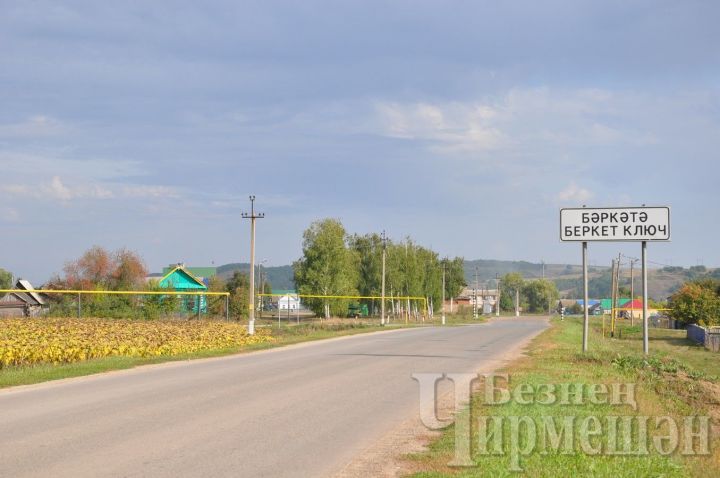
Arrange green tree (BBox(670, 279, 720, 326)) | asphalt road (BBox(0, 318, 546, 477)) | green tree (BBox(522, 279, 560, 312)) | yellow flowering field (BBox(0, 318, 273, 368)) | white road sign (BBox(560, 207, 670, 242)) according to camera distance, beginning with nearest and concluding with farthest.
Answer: asphalt road (BBox(0, 318, 546, 477)) → yellow flowering field (BBox(0, 318, 273, 368)) → white road sign (BBox(560, 207, 670, 242)) → green tree (BBox(670, 279, 720, 326)) → green tree (BBox(522, 279, 560, 312))

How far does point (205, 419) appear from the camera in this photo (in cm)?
1121

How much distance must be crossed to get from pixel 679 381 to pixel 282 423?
1153cm

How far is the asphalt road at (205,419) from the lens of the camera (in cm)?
836

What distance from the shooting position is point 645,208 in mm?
21719

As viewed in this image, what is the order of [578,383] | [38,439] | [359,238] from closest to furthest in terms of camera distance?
[38,439] < [578,383] < [359,238]

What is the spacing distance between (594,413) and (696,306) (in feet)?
219

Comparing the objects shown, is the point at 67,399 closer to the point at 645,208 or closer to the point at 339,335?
the point at 645,208

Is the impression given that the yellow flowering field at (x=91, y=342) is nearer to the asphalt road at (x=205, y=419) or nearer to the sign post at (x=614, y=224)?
the asphalt road at (x=205, y=419)

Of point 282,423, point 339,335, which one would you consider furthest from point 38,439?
point 339,335

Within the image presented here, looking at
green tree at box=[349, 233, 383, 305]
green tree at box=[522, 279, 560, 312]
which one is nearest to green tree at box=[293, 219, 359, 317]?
green tree at box=[349, 233, 383, 305]

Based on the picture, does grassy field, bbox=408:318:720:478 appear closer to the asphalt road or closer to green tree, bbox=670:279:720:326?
the asphalt road

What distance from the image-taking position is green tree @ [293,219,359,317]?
267ft

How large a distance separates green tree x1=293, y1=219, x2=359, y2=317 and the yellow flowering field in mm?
49149

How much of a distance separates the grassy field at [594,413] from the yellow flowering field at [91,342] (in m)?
11.0
